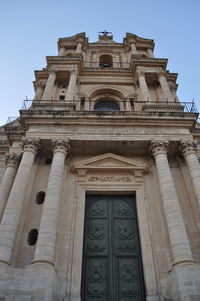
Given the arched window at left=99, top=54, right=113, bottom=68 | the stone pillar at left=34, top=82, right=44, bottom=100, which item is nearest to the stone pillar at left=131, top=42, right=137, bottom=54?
the arched window at left=99, top=54, right=113, bottom=68

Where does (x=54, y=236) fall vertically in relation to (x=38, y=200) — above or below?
below

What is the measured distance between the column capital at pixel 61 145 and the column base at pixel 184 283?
6.82m

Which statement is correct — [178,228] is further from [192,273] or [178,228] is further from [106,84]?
[106,84]

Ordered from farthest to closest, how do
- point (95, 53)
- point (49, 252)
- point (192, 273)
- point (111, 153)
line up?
1. point (95, 53)
2. point (111, 153)
3. point (49, 252)
4. point (192, 273)

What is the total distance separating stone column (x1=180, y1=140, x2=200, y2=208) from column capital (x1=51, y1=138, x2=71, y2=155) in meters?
5.47

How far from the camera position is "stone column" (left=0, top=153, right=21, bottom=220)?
12.2 metres

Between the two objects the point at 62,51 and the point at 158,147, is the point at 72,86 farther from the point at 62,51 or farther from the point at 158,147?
the point at 158,147

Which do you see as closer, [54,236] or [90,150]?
[54,236]

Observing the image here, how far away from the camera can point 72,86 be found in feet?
55.9

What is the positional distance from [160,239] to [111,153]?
4761 mm

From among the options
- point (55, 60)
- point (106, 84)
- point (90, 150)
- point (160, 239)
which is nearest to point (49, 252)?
point (160, 239)

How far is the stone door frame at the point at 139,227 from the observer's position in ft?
32.0

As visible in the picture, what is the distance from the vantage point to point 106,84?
62.4 feet

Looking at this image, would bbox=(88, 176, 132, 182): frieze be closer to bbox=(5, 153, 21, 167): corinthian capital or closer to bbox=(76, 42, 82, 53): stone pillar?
bbox=(5, 153, 21, 167): corinthian capital
